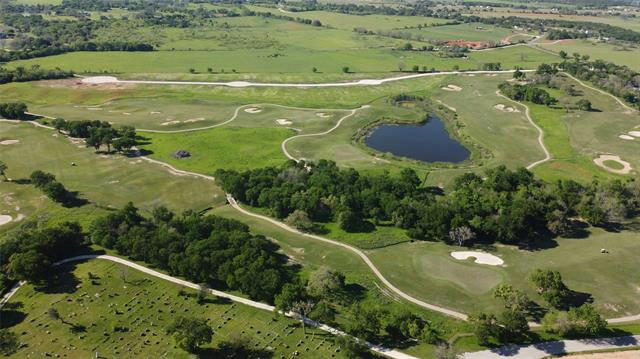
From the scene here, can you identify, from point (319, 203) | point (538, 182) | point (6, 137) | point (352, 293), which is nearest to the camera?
point (352, 293)

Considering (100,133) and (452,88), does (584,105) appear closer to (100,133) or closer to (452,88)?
(452,88)

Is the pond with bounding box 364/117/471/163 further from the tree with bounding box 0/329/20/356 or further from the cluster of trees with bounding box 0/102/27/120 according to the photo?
the cluster of trees with bounding box 0/102/27/120

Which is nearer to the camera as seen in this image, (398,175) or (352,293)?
(352,293)

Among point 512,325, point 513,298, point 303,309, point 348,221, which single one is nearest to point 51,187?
point 348,221

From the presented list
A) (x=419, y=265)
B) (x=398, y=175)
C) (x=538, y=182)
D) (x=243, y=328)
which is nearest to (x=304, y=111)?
(x=398, y=175)

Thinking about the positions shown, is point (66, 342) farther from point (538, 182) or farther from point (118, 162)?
point (538, 182)

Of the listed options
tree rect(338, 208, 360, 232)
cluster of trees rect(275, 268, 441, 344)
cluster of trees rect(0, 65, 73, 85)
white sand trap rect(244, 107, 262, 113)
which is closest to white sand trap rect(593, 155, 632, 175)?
tree rect(338, 208, 360, 232)

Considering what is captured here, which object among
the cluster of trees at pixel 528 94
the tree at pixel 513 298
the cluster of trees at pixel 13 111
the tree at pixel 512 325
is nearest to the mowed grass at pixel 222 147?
the cluster of trees at pixel 13 111
